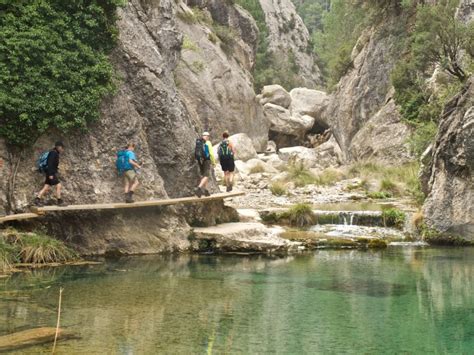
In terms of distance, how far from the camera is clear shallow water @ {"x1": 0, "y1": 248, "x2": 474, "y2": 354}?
33.0 ft

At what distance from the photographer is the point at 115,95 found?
19.5 metres

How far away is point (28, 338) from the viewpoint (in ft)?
32.0

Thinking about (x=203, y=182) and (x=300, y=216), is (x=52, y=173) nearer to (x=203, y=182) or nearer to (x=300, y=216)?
(x=203, y=182)

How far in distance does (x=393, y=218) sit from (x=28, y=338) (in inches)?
651

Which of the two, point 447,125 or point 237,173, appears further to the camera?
point 237,173

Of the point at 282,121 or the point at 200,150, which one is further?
the point at 282,121

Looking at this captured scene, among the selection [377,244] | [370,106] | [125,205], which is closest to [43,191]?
[125,205]

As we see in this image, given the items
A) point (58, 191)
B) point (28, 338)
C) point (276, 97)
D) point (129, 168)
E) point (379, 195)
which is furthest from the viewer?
point (276, 97)

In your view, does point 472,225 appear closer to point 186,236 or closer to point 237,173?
point 186,236

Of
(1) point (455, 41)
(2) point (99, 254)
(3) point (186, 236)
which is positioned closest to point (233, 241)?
(3) point (186, 236)

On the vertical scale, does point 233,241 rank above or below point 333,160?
below

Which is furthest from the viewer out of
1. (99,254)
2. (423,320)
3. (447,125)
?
(447,125)

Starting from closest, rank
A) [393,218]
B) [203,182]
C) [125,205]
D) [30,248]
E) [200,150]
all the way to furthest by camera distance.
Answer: [30,248] → [125,205] → [203,182] → [200,150] → [393,218]

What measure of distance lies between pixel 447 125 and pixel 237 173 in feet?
57.1
